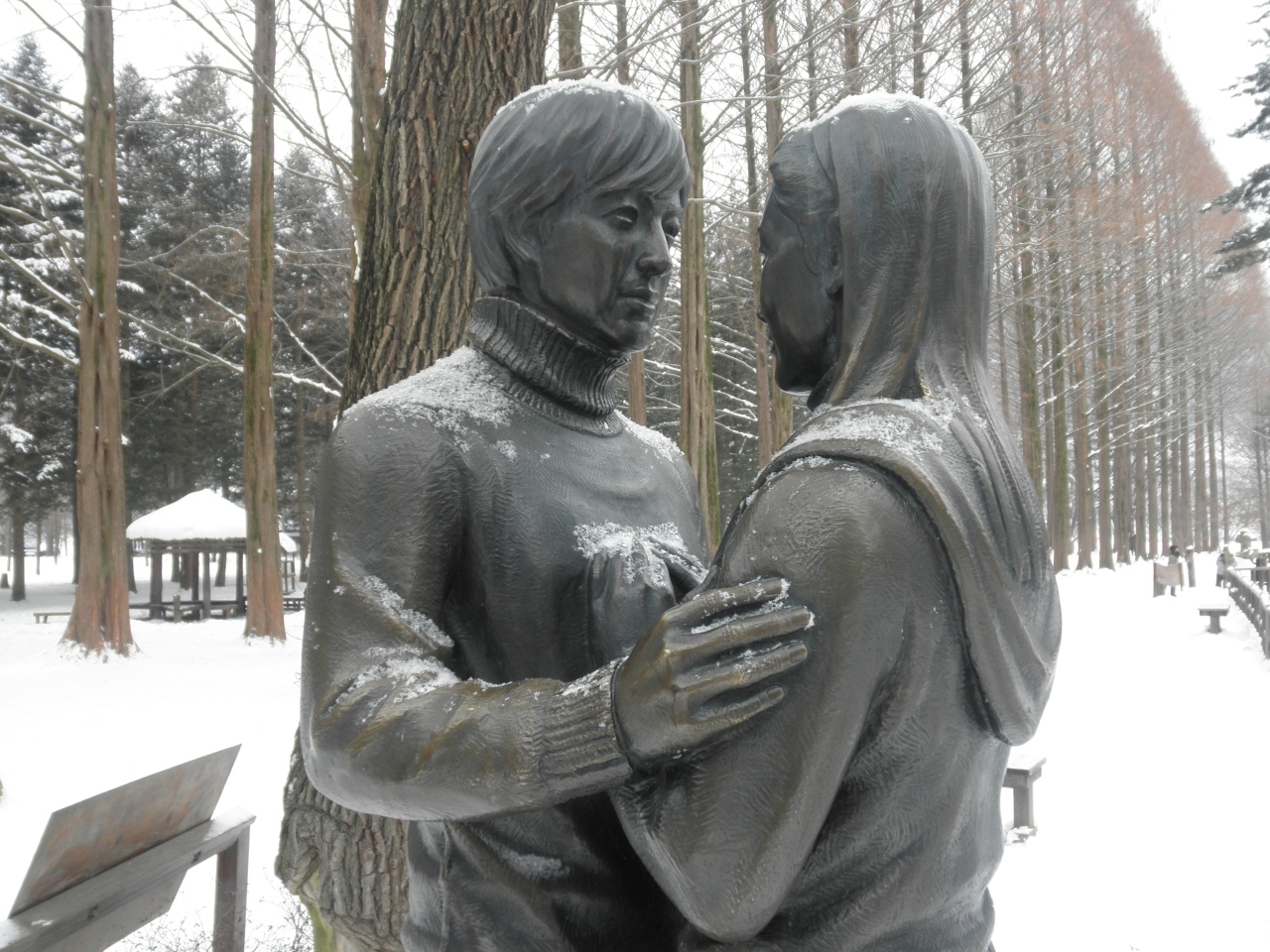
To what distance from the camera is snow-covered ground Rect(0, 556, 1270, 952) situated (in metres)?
5.67

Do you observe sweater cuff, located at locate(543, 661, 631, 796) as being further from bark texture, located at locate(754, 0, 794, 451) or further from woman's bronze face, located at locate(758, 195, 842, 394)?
bark texture, located at locate(754, 0, 794, 451)

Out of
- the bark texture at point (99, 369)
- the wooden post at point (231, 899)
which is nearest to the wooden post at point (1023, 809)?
the wooden post at point (231, 899)

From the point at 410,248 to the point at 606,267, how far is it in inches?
127

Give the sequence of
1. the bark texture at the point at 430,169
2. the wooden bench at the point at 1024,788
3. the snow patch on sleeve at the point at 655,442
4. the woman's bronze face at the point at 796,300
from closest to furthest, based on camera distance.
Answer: the woman's bronze face at the point at 796,300, the snow patch on sleeve at the point at 655,442, the bark texture at the point at 430,169, the wooden bench at the point at 1024,788

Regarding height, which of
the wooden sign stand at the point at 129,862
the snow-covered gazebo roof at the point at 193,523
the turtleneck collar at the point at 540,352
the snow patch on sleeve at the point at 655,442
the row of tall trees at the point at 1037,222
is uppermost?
the row of tall trees at the point at 1037,222

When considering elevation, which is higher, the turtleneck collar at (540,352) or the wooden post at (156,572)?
the turtleneck collar at (540,352)

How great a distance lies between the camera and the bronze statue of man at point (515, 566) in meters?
1.20

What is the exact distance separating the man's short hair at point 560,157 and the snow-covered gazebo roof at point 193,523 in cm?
2263

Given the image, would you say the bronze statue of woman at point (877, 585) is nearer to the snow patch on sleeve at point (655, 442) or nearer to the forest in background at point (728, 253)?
the snow patch on sleeve at point (655, 442)

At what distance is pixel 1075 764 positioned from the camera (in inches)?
342

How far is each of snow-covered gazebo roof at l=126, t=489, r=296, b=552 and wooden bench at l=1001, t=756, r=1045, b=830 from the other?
63.3 ft

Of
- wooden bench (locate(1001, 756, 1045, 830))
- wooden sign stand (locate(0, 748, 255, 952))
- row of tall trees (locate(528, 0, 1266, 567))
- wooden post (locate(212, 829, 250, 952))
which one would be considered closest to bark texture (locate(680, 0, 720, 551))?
row of tall trees (locate(528, 0, 1266, 567))

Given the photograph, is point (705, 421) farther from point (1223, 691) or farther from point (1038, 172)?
point (1038, 172)

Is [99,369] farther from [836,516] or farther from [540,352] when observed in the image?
[836,516]
